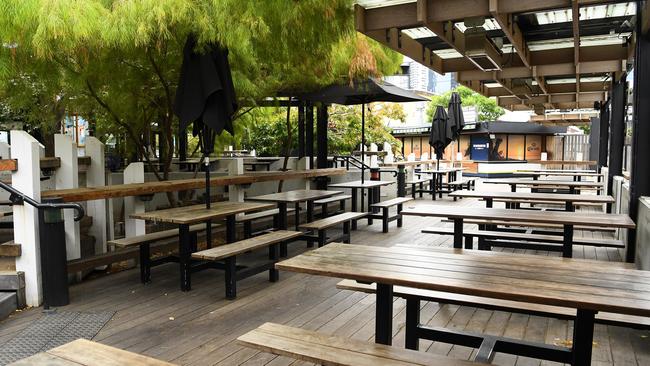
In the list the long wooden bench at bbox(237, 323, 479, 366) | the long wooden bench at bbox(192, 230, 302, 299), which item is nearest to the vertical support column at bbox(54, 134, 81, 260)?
the long wooden bench at bbox(192, 230, 302, 299)

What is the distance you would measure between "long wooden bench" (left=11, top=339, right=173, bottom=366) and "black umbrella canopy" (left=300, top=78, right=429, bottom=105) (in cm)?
627

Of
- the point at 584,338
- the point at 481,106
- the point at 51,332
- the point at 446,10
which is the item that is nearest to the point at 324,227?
the point at 446,10

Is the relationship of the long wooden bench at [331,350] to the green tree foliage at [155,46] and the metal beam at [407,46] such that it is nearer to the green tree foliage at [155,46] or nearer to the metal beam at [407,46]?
the green tree foliage at [155,46]

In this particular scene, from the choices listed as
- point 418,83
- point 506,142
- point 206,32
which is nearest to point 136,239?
point 206,32

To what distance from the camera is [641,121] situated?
15.9 feet

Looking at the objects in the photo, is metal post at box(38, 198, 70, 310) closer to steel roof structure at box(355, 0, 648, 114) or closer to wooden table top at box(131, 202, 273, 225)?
wooden table top at box(131, 202, 273, 225)

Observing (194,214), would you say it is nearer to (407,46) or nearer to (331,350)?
(331,350)

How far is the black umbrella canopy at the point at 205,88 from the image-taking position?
15.6 ft

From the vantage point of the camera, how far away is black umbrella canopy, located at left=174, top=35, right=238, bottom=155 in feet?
15.6

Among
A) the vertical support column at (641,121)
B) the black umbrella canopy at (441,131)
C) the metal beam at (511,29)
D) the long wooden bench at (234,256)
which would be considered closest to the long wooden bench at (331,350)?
the long wooden bench at (234,256)

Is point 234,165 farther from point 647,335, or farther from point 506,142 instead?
point 506,142

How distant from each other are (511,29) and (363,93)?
3202 millimetres

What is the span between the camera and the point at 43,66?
5.64 metres

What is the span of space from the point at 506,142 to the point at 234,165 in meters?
24.0
